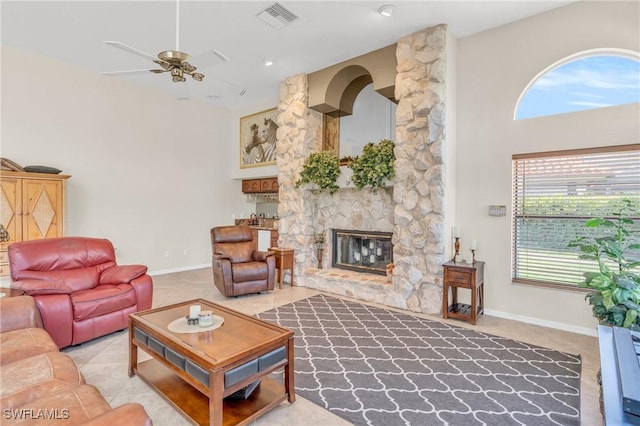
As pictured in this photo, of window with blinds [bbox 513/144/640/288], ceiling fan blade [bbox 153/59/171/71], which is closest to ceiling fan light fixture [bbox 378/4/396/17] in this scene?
window with blinds [bbox 513/144/640/288]

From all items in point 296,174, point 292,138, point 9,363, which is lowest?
point 9,363

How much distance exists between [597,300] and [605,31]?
2.81 metres

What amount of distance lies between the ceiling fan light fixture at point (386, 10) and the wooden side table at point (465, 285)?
3.01 metres

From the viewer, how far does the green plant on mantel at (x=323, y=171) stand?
5078 millimetres

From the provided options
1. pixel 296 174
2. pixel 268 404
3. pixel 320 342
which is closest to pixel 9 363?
pixel 268 404

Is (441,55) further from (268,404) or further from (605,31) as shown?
(268,404)

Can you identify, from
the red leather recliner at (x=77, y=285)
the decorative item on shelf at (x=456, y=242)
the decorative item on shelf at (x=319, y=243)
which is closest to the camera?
the red leather recliner at (x=77, y=285)

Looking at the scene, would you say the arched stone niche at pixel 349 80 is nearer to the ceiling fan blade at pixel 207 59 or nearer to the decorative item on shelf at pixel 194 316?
the ceiling fan blade at pixel 207 59

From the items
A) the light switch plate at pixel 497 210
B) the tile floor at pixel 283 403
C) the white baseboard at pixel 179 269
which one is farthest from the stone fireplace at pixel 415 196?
the white baseboard at pixel 179 269

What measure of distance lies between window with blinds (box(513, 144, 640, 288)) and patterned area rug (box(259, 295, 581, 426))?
3.56 feet

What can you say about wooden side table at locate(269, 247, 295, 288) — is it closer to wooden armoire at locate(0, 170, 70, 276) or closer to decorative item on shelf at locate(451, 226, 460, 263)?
decorative item on shelf at locate(451, 226, 460, 263)

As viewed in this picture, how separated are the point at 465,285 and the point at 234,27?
4215 millimetres

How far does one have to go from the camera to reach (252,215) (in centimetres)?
766

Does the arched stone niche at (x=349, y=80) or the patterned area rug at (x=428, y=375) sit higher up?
the arched stone niche at (x=349, y=80)
